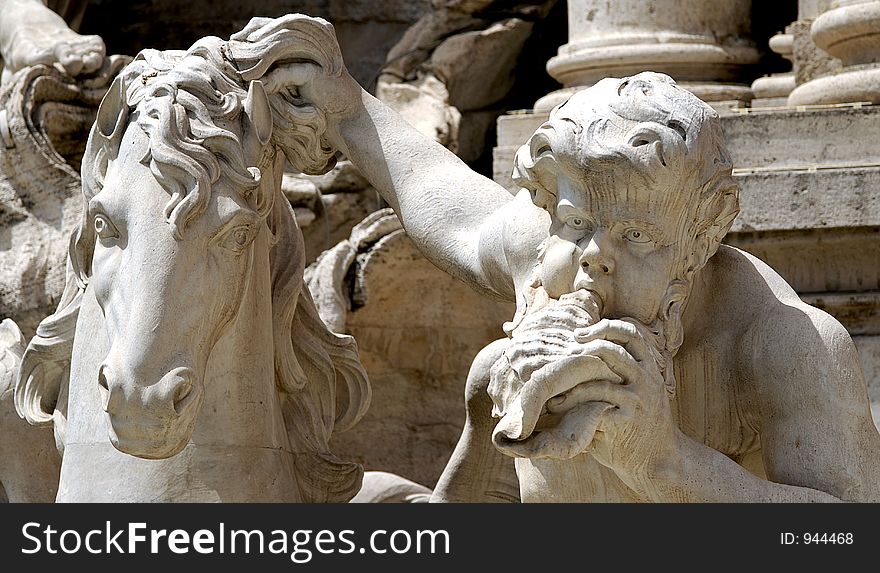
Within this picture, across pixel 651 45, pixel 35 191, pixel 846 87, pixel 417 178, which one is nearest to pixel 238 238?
pixel 417 178

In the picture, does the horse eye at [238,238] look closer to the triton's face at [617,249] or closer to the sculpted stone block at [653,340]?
the sculpted stone block at [653,340]

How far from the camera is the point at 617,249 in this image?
3.04 meters

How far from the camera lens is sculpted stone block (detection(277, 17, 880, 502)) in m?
2.94

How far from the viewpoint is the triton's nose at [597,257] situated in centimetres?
303

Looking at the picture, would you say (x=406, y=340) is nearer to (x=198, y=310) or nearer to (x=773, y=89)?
(x=773, y=89)

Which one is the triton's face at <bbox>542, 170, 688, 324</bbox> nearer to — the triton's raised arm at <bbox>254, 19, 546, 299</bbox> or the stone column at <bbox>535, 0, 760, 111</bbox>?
the triton's raised arm at <bbox>254, 19, 546, 299</bbox>

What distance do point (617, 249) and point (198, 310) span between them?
0.65 m

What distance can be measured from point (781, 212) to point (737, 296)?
1.28m

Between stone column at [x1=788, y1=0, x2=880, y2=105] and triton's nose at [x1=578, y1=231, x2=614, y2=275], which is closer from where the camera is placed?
triton's nose at [x1=578, y1=231, x2=614, y2=275]

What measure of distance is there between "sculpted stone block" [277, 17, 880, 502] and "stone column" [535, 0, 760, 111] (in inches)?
85.1

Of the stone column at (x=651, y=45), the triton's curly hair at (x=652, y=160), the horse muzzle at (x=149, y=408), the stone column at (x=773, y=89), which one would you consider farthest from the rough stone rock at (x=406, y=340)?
the triton's curly hair at (x=652, y=160)

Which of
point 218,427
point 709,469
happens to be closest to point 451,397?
Result: point 218,427

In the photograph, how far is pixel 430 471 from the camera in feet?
17.7
